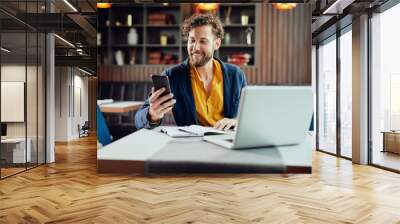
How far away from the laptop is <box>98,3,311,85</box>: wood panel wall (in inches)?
2.4

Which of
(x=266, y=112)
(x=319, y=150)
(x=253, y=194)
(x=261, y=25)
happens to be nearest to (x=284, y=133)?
(x=266, y=112)

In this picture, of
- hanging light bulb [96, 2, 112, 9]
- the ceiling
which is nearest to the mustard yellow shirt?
hanging light bulb [96, 2, 112, 9]

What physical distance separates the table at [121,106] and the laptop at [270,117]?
1.34ft

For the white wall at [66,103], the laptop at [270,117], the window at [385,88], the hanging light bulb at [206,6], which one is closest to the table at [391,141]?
the window at [385,88]

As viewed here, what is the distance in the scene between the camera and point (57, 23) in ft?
22.1

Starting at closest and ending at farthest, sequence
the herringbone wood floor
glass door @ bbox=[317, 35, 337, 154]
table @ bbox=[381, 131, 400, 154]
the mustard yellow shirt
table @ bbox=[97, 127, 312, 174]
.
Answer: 1. table @ bbox=[97, 127, 312, 174]
2. the mustard yellow shirt
3. the herringbone wood floor
4. table @ bbox=[381, 131, 400, 154]
5. glass door @ bbox=[317, 35, 337, 154]

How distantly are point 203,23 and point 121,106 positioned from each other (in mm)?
625

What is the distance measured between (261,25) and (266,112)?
469 mm

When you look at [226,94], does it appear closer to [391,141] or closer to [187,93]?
[187,93]

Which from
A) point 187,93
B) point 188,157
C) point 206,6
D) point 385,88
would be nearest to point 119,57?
point 187,93

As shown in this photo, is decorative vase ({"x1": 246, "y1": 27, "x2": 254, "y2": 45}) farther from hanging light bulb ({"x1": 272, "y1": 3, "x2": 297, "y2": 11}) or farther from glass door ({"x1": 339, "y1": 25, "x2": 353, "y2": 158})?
glass door ({"x1": 339, "y1": 25, "x2": 353, "y2": 158})

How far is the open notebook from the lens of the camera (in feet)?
Answer: 7.00

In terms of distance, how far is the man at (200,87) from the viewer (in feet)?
6.88

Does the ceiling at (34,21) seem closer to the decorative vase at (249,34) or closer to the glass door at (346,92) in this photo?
the decorative vase at (249,34)
